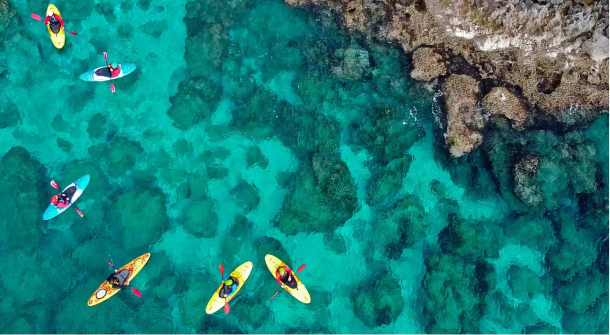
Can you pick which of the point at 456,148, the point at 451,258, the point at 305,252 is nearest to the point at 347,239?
the point at 305,252

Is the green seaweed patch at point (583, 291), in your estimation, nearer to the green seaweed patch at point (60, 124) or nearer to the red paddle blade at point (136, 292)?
the red paddle blade at point (136, 292)

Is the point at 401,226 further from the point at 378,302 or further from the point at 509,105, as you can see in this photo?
the point at 509,105

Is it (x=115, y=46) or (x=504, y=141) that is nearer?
(x=504, y=141)

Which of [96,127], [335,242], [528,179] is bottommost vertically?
[335,242]

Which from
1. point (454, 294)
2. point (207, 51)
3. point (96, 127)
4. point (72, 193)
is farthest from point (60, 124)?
point (454, 294)

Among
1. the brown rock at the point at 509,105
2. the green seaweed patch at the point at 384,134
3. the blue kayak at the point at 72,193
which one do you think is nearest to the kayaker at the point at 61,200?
the blue kayak at the point at 72,193

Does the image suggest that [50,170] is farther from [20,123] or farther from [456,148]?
[456,148]
